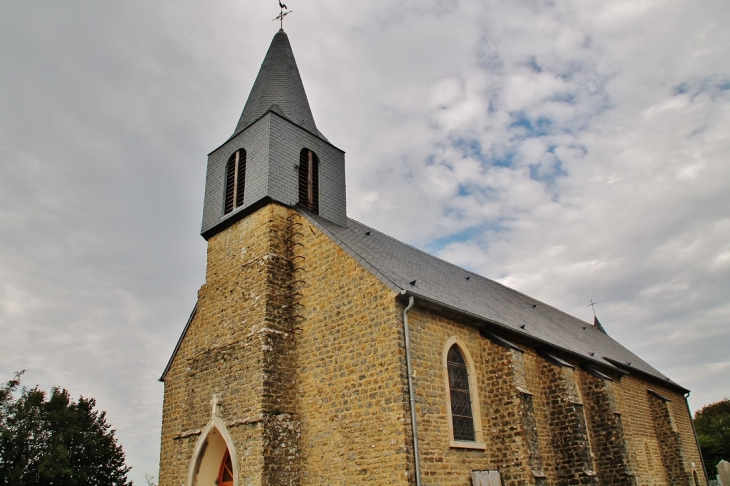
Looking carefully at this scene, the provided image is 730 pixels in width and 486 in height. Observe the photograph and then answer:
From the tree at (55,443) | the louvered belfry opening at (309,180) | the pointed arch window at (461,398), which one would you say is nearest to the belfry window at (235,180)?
the louvered belfry opening at (309,180)

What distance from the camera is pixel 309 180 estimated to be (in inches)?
658

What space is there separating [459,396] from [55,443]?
21.7 metres

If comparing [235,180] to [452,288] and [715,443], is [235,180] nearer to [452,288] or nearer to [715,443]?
[452,288]

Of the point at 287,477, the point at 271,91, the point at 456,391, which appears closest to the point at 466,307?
the point at 456,391

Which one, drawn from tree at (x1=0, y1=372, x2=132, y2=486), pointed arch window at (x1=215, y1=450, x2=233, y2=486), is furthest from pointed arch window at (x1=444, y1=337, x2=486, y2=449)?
tree at (x1=0, y1=372, x2=132, y2=486)

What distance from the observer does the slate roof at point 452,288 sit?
43.0ft

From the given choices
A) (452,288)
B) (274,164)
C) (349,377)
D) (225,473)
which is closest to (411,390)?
(349,377)

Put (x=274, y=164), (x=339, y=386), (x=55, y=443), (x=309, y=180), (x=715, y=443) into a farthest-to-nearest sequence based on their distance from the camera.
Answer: (x=715, y=443) < (x=55, y=443) < (x=309, y=180) < (x=274, y=164) < (x=339, y=386)

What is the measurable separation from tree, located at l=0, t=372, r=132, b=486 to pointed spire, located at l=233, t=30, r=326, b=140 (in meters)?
18.1

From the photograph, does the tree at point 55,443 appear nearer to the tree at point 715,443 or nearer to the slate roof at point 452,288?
the slate roof at point 452,288

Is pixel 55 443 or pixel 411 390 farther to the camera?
pixel 55 443

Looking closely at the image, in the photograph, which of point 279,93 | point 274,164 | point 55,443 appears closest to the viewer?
point 274,164

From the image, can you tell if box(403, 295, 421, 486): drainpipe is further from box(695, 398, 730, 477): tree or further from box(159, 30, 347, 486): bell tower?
box(695, 398, 730, 477): tree

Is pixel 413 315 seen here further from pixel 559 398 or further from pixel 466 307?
pixel 559 398
